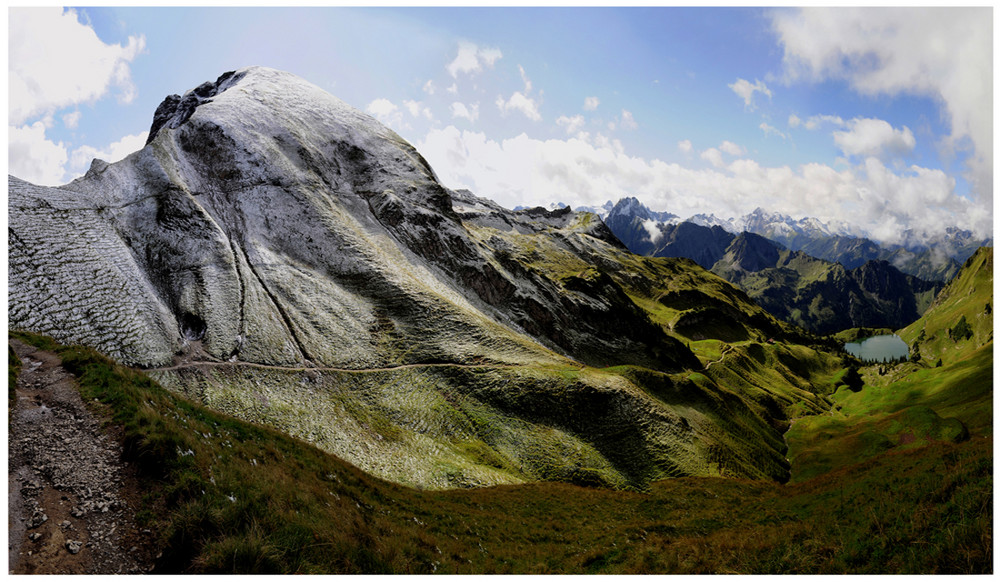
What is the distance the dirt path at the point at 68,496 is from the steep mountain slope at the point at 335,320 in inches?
871

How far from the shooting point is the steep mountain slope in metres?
40.3

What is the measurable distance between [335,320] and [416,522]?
128 ft

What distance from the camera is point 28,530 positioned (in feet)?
38.9

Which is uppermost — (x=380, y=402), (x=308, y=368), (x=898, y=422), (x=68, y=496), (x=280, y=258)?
(x=280, y=258)

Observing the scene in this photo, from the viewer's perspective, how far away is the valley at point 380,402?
15.1 m

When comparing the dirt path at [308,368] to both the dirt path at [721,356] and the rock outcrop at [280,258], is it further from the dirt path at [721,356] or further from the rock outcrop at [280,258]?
the dirt path at [721,356]

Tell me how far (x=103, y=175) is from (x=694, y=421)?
326 feet

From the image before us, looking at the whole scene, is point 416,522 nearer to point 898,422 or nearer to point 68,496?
point 68,496

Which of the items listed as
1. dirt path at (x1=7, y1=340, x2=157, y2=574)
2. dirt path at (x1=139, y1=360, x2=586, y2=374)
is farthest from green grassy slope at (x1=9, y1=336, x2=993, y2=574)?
dirt path at (x1=139, y1=360, x2=586, y2=374)

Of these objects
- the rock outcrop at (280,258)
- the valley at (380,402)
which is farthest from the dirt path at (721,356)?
the rock outcrop at (280,258)

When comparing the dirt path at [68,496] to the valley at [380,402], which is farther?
the valley at [380,402]

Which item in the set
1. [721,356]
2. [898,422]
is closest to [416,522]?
[898,422]

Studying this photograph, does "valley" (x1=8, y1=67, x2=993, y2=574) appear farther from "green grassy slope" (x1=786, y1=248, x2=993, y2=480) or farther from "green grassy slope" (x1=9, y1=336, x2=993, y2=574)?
"green grassy slope" (x1=786, y1=248, x2=993, y2=480)

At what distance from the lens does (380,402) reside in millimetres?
46781
